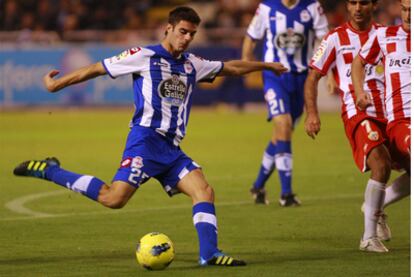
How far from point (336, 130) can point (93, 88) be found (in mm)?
7475

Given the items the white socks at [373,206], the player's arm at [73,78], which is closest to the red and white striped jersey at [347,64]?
the white socks at [373,206]

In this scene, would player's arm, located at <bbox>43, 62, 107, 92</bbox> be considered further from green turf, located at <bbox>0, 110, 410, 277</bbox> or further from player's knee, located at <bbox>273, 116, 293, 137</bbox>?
player's knee, located at <bbox>273, 116, 293, 137</bbox>

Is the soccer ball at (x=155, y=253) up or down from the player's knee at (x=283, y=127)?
down

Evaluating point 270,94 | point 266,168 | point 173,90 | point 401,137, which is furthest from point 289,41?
point 173,90

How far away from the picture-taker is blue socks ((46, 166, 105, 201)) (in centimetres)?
815

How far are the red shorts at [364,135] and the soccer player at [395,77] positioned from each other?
0.14 meters

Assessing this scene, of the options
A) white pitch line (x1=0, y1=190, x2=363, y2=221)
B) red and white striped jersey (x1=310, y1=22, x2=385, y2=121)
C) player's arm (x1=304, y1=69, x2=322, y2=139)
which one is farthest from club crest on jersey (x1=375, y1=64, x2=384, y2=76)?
white pitch line (x1=0, y1=190, x2=363, y2=221)

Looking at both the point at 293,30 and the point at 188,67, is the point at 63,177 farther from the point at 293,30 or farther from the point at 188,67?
the point at 293,30

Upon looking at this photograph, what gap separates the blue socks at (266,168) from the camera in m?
12.0

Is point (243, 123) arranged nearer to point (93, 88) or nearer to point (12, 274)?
point (93, 88)

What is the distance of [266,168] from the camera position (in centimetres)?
1203

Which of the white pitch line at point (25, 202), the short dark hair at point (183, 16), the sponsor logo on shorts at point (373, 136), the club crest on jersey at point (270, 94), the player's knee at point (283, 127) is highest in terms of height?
the short dark hair at point (183, 16)

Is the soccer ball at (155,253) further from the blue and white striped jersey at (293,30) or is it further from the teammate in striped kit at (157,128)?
the blue and white striped jersey at (293,30)

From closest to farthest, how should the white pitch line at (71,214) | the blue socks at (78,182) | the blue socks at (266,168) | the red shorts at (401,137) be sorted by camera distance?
the blue socks at (78,182) → the red shorts at (401,137) → the white pitch line at (71,214) → the blue socks at (266,168)
